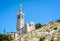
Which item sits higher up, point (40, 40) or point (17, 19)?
point (17, 19)

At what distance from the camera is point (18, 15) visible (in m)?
119

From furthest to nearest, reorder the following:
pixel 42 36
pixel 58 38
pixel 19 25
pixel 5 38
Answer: pixel 19 25, pixel 5 38, pixel 42 36, pixel 58 38

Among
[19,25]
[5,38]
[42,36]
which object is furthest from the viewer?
[19,25]

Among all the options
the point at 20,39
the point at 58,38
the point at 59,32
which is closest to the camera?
the point at 58,38

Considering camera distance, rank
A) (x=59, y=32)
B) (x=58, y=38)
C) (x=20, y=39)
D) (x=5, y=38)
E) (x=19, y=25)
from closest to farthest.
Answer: (x=58, y=38) → (x=59, y=32) → (x=20, y=39) → (x=5, y=38) → (x=19, y=25)

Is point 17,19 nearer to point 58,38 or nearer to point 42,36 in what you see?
point 42,36

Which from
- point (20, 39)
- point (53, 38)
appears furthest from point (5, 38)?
point (53, 38)

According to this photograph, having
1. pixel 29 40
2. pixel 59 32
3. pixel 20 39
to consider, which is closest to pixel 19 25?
pixel 20 39

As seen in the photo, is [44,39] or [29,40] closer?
[44,39]

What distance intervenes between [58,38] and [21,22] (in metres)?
59.5

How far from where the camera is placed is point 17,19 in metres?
118

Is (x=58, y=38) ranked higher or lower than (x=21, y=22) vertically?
lower

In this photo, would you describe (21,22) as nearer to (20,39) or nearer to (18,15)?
(18,15)

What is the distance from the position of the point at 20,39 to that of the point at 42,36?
393 inches
